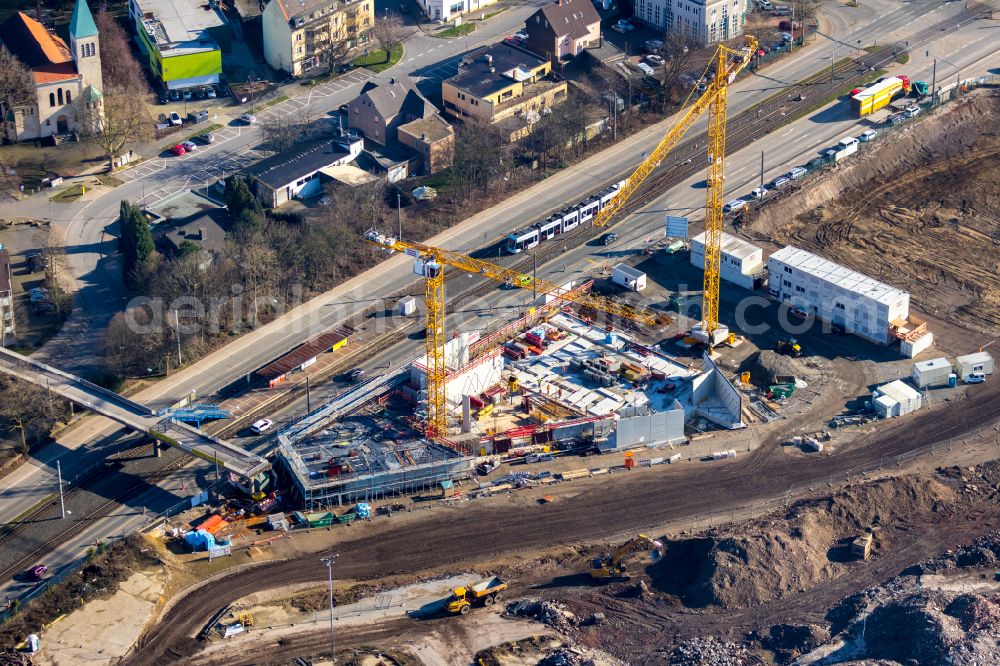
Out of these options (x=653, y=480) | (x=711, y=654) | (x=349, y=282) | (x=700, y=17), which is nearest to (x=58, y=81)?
(x=349, y=282)

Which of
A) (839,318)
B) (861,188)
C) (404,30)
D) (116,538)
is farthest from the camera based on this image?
(404,30)

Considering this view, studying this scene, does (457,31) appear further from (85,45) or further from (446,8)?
(85,45)

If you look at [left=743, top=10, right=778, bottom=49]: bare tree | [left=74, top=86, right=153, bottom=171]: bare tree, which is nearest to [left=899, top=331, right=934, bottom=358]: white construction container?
[left=743, top=10, right=778, bottom=49]: bare tree

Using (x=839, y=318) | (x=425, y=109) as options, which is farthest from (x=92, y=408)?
(x=839, y=318)

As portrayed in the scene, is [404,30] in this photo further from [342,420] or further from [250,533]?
[250,533]

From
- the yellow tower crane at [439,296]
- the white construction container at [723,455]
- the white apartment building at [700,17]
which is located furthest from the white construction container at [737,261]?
the white apartment building at [700,17]

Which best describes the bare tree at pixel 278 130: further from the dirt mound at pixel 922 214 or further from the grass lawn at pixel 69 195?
the dirt mound at pixel 922 214
